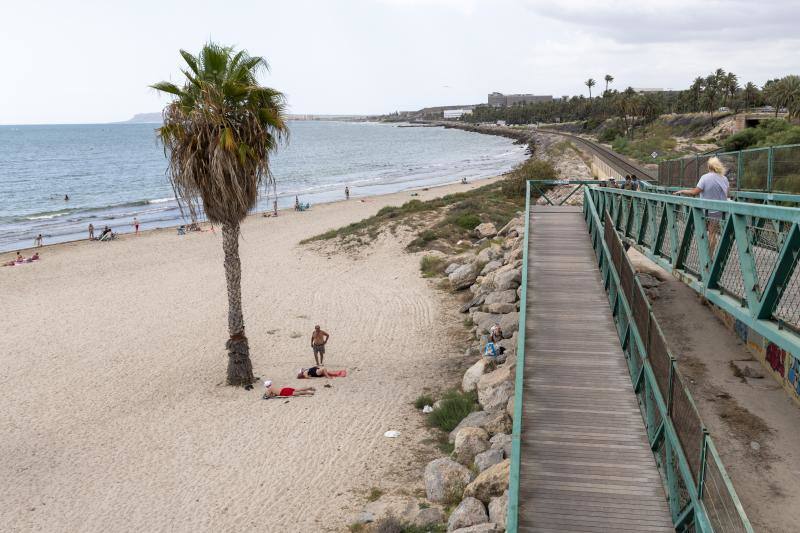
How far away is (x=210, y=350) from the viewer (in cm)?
1830

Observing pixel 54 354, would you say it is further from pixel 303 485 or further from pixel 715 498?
pixel 715 498

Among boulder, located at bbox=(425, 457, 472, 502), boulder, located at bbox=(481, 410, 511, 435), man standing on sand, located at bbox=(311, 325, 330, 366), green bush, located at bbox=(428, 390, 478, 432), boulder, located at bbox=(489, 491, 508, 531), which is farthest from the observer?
man standing on sand, located at bbox=(311, 325, 330, 366)

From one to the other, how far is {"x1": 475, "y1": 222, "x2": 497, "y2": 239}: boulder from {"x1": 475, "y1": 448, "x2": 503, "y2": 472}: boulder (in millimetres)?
18895

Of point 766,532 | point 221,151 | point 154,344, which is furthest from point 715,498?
point 154,344

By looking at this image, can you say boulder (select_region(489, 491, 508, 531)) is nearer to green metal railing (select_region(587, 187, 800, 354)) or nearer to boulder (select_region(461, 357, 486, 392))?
green metal railing (select_region(587, 187, 800, 354))

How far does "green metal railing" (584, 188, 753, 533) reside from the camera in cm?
481

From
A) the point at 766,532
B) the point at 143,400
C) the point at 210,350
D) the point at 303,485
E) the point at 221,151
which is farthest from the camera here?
the point at 210,350

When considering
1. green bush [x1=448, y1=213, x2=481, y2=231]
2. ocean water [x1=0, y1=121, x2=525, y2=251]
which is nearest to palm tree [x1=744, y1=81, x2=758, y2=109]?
ocean water [x1=0, y1=121, x2=525, y2=251]

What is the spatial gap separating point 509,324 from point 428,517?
22.4ft

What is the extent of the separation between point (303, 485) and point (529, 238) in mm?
7911

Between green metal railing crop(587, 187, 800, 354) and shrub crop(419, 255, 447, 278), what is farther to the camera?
shrub crop(419, 255, 447, 278)

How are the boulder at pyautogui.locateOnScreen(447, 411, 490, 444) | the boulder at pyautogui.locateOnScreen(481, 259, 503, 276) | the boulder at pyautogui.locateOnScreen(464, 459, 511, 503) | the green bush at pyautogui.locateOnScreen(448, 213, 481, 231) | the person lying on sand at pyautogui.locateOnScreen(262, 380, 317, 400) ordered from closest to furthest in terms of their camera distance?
the boulder at pyautogui.locateOnScreen(464, 459, 511, 503)
the boulder at pyautogui.locateOnScreen(447, 411, 490, 444)
the person lying on sand at pyautogui.locateOnScreen(262, 380, 317, 400)
the boulder at pyautogui.locateOnScreen(481, 259, 503, 276)
the green bush at pyautogui.locateOnScreen(448, 213, 481, 231)

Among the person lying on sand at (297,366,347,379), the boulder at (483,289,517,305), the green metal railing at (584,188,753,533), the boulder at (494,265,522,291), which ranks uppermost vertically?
the green metal railing at (584,188,753,533)

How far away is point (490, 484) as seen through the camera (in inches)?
335
